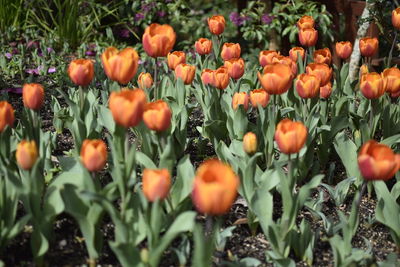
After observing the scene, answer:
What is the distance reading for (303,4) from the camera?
216 inches

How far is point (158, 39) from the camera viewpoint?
2340 mm

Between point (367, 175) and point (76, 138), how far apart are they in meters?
1.20

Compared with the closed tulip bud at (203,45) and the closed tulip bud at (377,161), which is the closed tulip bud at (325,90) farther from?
the closed tulip bud at (377,161)

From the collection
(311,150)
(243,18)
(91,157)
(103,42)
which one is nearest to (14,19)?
(103,42)

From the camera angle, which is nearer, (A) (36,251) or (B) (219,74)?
(A) (36,251)

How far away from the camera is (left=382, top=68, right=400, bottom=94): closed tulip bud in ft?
8.22

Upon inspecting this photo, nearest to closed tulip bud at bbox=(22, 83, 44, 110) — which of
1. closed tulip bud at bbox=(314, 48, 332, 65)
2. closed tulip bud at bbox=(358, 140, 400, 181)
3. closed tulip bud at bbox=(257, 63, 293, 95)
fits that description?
closed tulip bud at bbox=(257, 63, 293, 95)

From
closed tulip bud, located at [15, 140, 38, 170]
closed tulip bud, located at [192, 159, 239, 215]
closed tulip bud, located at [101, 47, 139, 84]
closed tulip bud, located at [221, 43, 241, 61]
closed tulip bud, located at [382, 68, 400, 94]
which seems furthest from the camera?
closed tulip bud, located at [221, 43, 241, 61]

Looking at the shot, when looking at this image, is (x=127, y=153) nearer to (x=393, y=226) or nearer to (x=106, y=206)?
(x=106, y=206)

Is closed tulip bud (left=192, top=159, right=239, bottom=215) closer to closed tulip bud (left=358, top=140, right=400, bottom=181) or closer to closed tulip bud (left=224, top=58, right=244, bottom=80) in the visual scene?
closed tulip bud (left=358, top=140, right=400, bottom=181)

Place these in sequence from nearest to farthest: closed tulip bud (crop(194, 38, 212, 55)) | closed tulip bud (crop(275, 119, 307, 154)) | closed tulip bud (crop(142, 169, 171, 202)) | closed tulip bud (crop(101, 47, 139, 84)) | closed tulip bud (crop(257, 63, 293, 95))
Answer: closed tulip bud (crop(142, 169, 171, 202)) → closed tulip bud (crop(275, 119, 307, 154)) → closed tulip bud (crop(101, 47, 139, 84)) → closed tulip bud (crop(257, 63, 293, 95)) → closed tulip bud (crop(194, 38, 212, 55))

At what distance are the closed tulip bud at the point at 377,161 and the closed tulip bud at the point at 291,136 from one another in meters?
0.19

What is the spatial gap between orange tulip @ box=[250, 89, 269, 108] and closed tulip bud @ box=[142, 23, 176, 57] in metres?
0.41

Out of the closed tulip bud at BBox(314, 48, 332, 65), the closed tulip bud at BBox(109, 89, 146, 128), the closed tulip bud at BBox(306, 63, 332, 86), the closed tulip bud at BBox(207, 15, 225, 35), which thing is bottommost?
the closed tulip bud at BBox(314, 48, 332, 65)
